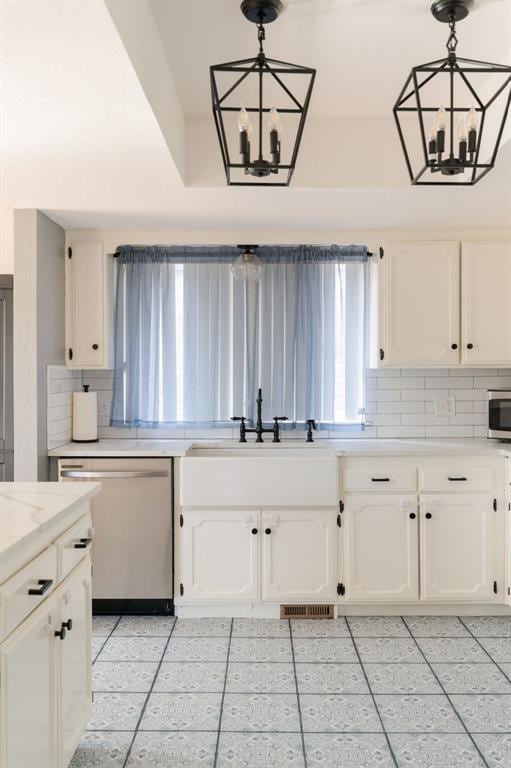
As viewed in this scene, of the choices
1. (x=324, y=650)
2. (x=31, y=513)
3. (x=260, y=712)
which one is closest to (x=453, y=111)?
(x=31, y=513)

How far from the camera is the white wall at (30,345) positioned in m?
Result: 3.21

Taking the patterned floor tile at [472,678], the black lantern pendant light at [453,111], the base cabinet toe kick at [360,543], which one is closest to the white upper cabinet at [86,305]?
the base cabinet toe kick at [360,543]

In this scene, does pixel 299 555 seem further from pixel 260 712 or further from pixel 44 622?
pixel 44 622

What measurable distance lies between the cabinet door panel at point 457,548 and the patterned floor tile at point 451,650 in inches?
12.8

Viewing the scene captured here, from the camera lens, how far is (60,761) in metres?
1.82

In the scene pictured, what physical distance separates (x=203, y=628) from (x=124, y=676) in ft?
2.07

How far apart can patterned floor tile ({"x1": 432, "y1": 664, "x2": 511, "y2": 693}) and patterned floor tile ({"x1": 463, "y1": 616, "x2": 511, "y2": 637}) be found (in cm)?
40

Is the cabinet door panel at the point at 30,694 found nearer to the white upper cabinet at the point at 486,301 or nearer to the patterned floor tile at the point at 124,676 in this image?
the patterned floor tile at the point at 124,676

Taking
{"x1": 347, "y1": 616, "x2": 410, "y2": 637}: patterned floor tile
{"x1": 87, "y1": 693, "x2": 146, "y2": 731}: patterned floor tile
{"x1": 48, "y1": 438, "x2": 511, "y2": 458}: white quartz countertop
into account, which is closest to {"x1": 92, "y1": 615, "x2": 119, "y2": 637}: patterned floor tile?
{"x1": 87, "y1": 693, "x2": 146, "y2": 731}: patterned floor tile

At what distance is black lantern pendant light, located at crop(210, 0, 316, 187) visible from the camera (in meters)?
1.55

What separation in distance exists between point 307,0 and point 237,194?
1.09 meters

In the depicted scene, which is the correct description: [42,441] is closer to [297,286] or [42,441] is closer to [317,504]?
[317,504]

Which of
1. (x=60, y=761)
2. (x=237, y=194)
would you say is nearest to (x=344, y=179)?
(x=237, y=194)

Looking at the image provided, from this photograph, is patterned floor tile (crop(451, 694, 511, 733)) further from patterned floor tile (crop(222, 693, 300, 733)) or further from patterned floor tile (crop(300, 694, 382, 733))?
patterned floor tile (crop(222, 693, 300, 733))
